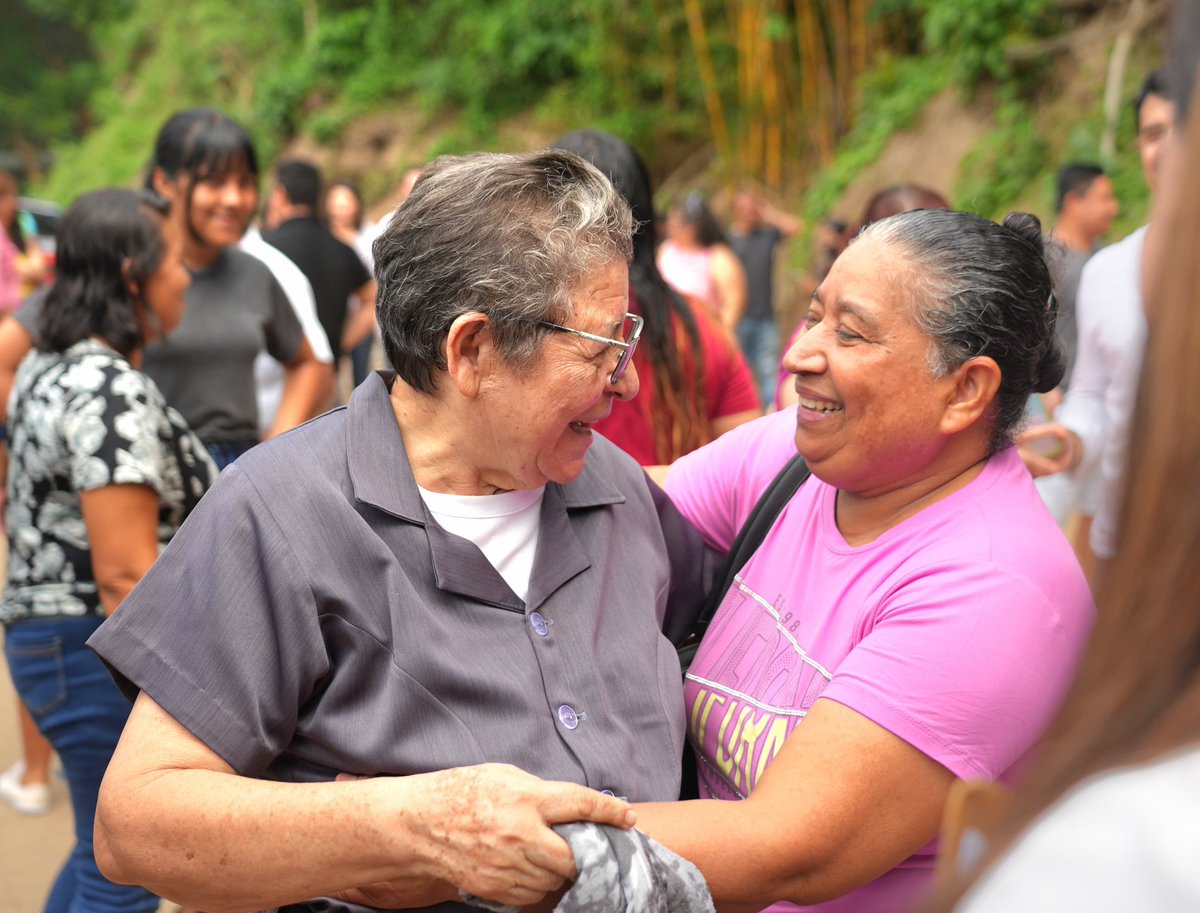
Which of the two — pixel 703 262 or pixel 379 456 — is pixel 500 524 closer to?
pixel 379 456

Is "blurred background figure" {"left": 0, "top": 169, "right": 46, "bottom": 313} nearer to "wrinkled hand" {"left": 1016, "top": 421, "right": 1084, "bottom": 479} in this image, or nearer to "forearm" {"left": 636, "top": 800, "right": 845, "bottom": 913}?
"wrinkled hand" {"left": 1016, "top": 421, "right": 1084, "bottom": 479}

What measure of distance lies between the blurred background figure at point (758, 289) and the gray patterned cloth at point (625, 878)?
26.3 feet

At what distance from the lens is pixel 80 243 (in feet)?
10.5

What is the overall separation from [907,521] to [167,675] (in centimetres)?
121

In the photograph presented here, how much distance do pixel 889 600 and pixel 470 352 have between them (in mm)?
786

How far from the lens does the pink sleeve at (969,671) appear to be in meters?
1.75

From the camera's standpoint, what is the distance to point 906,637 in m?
1.81

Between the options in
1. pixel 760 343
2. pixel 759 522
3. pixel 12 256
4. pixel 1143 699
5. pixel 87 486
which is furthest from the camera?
pixel 760 343

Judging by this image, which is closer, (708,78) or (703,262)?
(703,262)

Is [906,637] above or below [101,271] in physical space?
below

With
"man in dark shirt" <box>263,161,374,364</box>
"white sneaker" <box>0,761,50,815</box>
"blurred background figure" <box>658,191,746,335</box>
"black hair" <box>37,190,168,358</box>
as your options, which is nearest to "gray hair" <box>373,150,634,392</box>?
"black hair" <box>37,190,168,358</box>

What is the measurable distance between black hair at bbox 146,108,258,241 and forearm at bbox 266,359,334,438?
731 mm

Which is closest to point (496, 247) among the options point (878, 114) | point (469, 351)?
point (469, 351)

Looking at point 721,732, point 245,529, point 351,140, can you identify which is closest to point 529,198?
point 245,529
